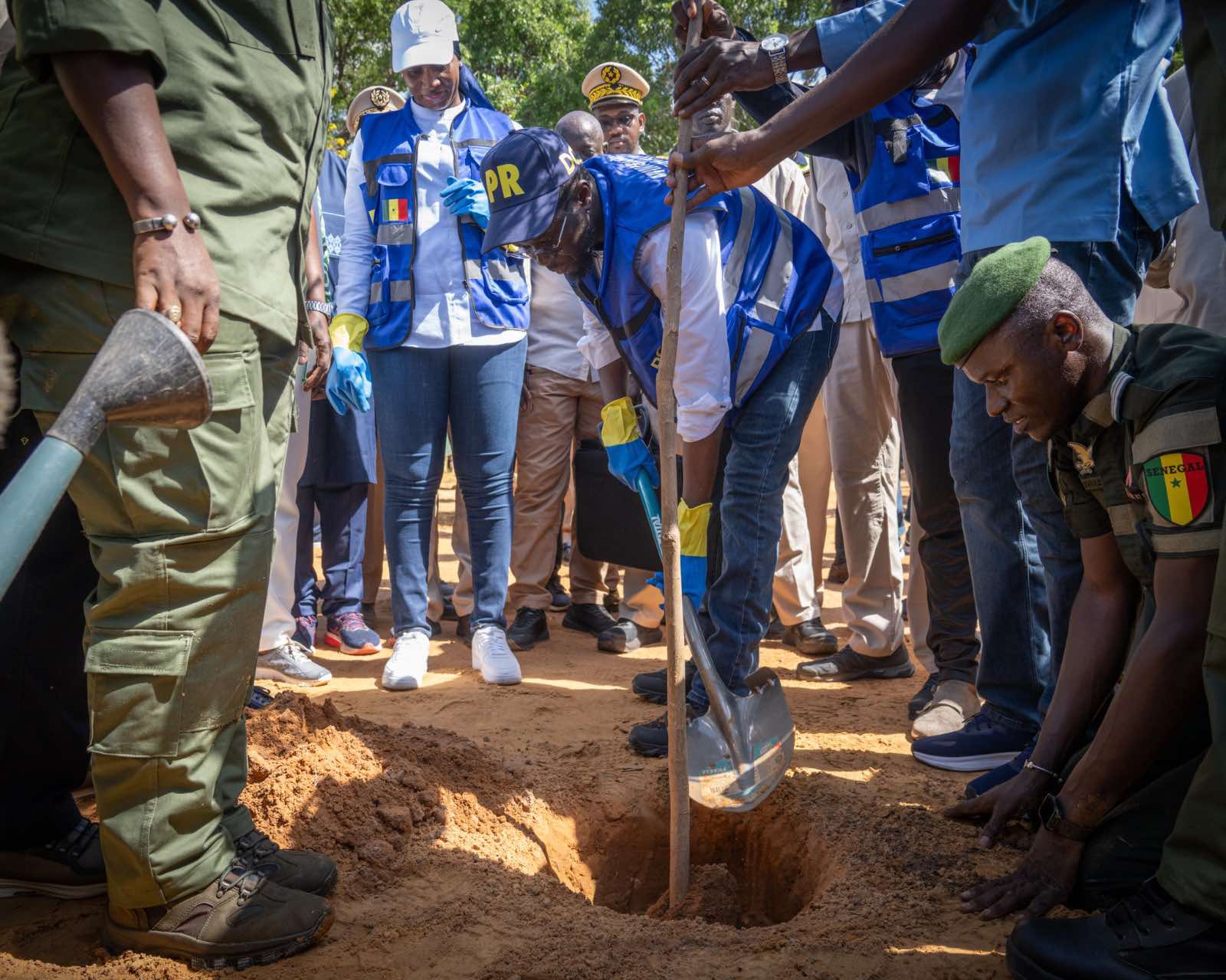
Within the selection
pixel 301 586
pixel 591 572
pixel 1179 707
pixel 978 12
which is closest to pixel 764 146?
pixel 978 12

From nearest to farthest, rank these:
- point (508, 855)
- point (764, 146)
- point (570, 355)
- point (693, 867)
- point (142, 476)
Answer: point (142, 476) → point (764, 146) → point (508, 855) → point (693, 867) → point (570, 355)

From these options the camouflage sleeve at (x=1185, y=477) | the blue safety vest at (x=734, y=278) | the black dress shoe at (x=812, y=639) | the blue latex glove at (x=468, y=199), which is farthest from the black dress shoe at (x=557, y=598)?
the camouflage sleeve at (x=1185, y=477)

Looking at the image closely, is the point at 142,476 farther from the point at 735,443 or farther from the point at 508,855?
the point at 735,443

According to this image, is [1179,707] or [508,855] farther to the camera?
[508,855]

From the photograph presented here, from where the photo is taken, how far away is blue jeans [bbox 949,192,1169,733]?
8.65 ft

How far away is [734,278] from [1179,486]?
156cm

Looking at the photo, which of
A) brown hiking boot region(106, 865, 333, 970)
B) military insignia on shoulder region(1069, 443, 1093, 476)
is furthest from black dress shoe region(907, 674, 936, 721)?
brown hiking boot region(106, 865, 333, 970)

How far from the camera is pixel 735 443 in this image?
330cm

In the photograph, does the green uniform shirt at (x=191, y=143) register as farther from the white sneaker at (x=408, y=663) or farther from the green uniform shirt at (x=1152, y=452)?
the white sneaker at (x=408, y=663)

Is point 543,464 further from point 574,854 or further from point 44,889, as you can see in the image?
point 44,889

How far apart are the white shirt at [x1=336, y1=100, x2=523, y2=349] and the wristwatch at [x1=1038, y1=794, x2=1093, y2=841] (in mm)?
2751

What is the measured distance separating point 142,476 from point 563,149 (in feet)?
6.92

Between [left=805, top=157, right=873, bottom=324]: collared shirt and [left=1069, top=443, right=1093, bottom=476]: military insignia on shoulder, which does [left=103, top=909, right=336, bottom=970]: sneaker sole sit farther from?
Answer: [left=805, top=157, right=873, bottom=324]: collared shirt

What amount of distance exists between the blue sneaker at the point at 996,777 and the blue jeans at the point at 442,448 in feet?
7.10
